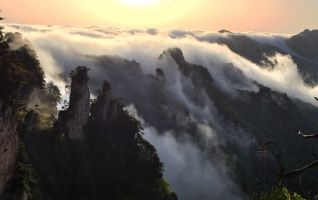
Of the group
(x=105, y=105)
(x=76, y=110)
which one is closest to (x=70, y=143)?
(x=76, y=110)

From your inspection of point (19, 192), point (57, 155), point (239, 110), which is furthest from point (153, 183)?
point (239, 110)

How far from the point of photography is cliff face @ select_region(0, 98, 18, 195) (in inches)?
855

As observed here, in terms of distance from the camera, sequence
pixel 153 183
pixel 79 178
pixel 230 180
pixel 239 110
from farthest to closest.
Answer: pixel 239 110 → pixel 230 180 → pixel 153 183 → pixel 79 178

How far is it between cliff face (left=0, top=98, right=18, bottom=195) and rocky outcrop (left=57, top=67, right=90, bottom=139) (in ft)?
95.7

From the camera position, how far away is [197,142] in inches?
7146

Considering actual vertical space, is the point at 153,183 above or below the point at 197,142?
below

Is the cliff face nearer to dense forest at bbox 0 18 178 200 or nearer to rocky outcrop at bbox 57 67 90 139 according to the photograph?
dense forest at bbox 0 18 178 200

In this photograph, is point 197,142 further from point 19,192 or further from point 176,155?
point 19,192

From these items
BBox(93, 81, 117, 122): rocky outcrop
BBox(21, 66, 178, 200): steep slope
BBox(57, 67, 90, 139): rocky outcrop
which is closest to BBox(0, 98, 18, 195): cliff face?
BBox(21, 66, 178, 200): steep slope

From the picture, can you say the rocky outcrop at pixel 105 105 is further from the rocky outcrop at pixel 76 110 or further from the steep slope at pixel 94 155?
the rocky outcrop at pixel 76 110

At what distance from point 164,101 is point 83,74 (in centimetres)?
12790

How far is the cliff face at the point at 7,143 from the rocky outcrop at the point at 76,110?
2917cm

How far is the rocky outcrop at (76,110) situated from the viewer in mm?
53059

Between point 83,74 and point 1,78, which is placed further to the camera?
point 83,74
